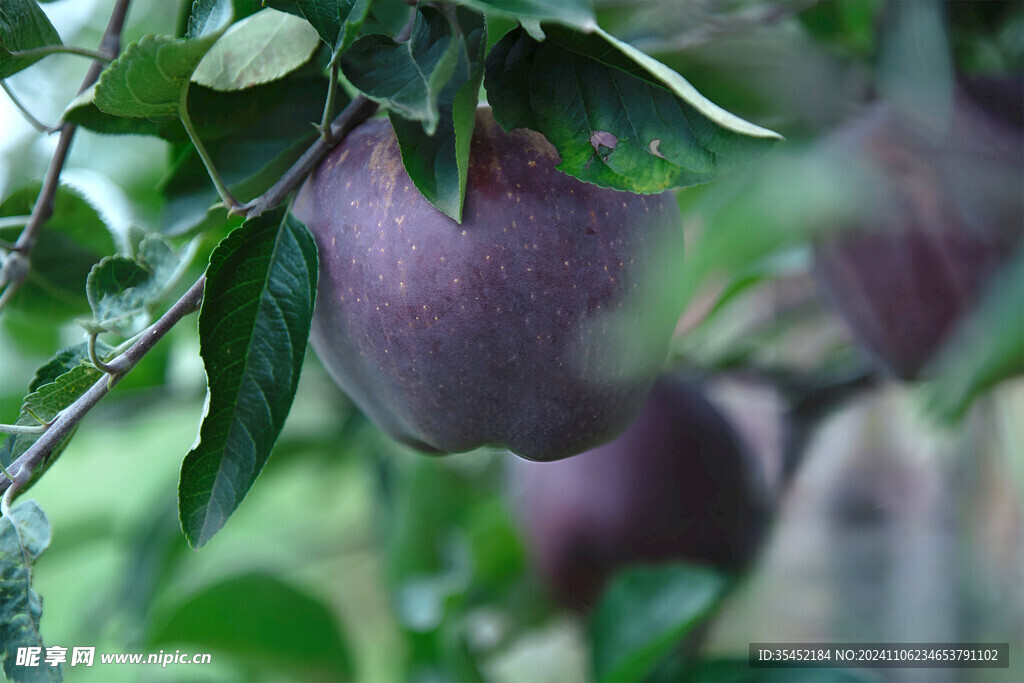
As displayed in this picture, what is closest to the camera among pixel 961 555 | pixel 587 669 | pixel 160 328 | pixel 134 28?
pixel 160 328

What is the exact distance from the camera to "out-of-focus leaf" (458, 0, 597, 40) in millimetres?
207

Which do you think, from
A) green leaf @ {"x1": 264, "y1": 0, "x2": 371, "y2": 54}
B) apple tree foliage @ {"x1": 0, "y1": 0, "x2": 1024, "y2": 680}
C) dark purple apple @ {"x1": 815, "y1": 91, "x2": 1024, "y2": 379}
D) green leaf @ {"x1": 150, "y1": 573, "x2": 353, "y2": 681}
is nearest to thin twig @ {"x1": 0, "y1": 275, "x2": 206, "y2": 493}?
apple tree foliage @ {"x1": 0, "y1": 0, "x2": 1024, "y2": 680}

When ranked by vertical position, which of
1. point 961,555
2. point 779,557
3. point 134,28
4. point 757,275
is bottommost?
point 779,557

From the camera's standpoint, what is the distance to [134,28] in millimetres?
764

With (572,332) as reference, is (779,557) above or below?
below

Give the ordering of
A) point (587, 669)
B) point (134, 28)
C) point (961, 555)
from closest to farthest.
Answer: point (587, 669) → point (134, 28) → point (961, 555)

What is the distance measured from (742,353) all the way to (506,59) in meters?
0.58

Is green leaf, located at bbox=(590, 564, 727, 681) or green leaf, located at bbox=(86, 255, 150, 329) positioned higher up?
green leaf, located at bbox=(86, 255, 150, 329)

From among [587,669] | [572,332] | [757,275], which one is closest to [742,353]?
[757,275]

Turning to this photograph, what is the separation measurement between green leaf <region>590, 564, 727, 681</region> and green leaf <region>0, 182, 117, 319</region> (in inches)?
15.1

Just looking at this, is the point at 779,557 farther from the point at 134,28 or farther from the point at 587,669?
the point at 134,28

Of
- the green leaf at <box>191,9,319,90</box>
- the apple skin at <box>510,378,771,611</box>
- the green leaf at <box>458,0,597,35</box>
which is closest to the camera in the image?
the green leaf at <box>458,0,597,35</box>

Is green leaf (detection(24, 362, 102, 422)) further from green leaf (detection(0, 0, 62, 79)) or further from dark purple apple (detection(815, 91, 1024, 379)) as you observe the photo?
dark purple apple (detection(815, 91, 1024, 379))

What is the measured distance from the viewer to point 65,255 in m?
0.40
